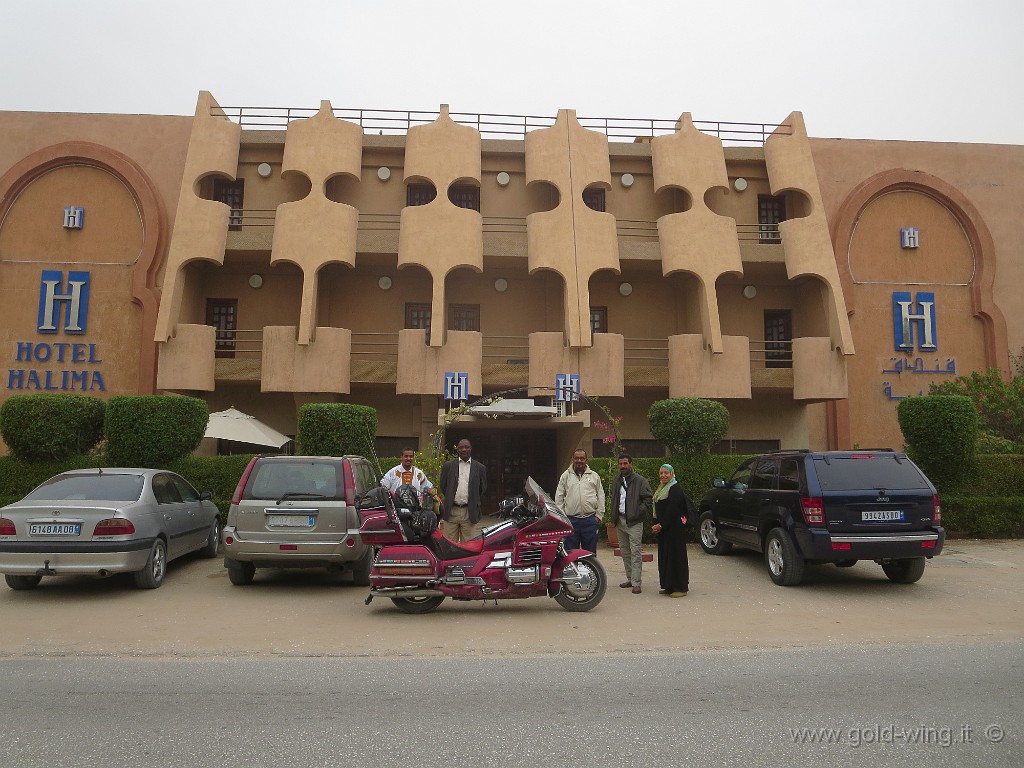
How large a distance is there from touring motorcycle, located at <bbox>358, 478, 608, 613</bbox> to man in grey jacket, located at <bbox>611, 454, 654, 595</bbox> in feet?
3.95

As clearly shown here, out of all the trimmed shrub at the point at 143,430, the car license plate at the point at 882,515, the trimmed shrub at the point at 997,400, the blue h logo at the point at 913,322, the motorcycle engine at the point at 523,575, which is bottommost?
the motorcycle engine at the point at 523,575

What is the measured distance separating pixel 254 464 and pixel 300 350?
965 cm

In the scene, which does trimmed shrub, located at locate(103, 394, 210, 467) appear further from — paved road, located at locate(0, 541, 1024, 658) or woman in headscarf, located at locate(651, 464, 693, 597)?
woman in headscarf, located at locate(651, 464, 693, 597)

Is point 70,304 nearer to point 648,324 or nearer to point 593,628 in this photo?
point 648,324

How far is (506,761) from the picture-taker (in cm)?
386

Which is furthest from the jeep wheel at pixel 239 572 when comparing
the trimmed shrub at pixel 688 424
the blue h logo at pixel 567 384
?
the blue h logo at pixel 567 384

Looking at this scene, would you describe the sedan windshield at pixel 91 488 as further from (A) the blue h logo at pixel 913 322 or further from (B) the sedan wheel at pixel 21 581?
(A) the blue h logo at pixel 913 322

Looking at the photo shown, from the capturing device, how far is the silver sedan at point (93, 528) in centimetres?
809

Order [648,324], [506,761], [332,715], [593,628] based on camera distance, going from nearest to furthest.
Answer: [506,761] → [332,715] → [593,628] → [648,324]

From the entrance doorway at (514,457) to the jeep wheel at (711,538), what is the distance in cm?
805

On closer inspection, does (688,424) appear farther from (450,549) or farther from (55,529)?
(55,529)

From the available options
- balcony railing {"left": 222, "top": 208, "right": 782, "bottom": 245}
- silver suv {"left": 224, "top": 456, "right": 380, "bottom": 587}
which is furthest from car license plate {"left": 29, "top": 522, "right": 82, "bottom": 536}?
balcony railing {"left": 222, "top": 208, "right": 782, "bottom": 245}

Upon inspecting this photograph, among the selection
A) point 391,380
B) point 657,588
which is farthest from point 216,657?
point 391,380

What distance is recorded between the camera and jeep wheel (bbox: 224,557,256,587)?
925 cm
